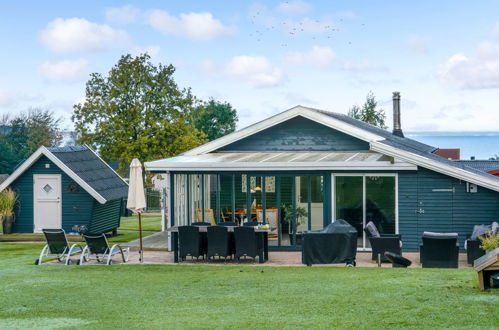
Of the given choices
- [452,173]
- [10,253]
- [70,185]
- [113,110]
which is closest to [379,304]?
[452,173]

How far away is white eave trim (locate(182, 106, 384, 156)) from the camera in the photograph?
2161 centimetres

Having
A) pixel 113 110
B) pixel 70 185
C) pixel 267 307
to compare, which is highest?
pixel 113 110

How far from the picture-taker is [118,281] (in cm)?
1427

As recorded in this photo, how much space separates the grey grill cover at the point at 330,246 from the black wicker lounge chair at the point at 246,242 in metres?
1.14

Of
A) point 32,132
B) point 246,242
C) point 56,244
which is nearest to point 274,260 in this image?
point 246,242

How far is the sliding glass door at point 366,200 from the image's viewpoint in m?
20.0

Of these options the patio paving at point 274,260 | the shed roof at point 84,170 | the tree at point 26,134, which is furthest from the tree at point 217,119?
the patio paving at point 274,260

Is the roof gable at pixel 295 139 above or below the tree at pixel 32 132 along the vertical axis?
below

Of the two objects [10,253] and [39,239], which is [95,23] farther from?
[10,253]

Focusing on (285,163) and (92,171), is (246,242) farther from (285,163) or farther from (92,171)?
(92,171)

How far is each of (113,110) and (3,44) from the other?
11082mm

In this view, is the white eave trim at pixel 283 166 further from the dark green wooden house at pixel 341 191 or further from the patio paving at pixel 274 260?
the patio paving at pixel 274 260

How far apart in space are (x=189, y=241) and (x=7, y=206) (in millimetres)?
8772

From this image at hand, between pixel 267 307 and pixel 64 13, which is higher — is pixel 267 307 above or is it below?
below
